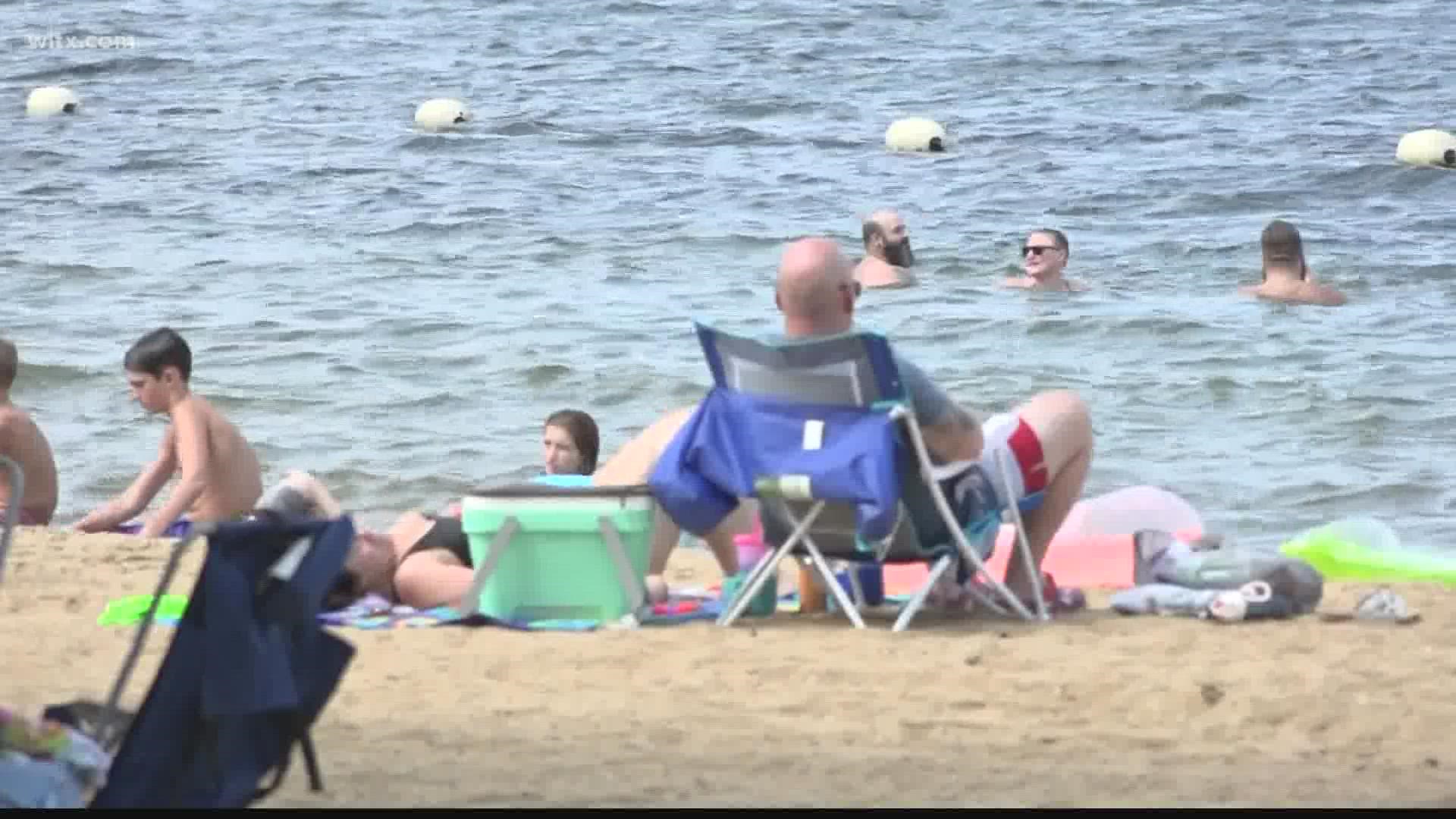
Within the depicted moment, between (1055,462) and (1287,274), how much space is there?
7.29m

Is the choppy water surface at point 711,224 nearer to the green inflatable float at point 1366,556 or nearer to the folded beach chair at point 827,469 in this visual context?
the green inflatable float at point 1366,556

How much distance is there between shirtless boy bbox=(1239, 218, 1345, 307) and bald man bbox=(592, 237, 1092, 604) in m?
6.98

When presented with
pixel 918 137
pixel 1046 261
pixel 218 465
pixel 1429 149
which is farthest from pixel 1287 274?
pixel 218 465

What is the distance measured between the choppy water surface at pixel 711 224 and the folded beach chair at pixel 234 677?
577cm

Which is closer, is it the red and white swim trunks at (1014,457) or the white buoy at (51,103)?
the red and white swim trunks at (1014,457)

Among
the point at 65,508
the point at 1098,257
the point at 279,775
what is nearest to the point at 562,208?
the point at 1098,257

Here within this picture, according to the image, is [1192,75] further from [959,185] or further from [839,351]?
[839,351]

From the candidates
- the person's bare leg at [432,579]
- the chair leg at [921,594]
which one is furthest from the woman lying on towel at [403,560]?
the chair leg at [921,594]

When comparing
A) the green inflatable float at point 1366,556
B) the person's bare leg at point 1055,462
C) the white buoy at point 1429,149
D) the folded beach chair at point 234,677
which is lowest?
the white buoy at point 1429,149

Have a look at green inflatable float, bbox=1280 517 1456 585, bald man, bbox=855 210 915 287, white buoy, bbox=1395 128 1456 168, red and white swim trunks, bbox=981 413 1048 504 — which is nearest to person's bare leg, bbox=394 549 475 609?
red and white swim trunks, bbox=981 413 1048 504

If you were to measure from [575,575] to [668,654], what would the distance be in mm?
547

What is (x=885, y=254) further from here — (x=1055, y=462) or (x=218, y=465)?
(x=1055, y=462)

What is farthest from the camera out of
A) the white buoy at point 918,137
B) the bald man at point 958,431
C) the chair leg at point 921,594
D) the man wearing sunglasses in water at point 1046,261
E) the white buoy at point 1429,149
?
the white buoy at point 918,137

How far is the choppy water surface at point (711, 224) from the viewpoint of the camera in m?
11.3
